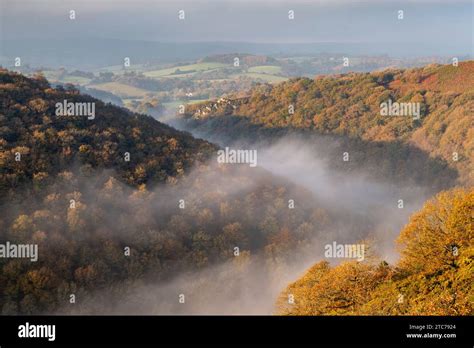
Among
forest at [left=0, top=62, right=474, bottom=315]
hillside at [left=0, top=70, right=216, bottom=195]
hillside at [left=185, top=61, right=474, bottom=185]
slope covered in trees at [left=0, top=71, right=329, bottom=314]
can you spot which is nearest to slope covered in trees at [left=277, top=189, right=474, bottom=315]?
forest at [left=0, top=62, right=474, bottom=315]

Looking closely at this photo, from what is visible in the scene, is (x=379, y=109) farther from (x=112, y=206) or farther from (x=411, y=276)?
(x=411, y=276)

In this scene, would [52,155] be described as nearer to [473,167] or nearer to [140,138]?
[140,138]

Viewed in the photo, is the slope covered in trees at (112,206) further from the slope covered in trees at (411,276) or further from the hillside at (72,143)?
the slope covered in trees at (411,276)

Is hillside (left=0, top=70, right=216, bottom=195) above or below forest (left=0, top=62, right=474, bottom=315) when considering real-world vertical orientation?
above

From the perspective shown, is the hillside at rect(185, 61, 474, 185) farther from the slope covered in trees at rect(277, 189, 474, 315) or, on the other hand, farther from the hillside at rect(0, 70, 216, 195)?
the slope covered in trees at rect(277, 189, 474, 315)

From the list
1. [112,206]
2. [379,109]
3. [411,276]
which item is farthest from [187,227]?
[379,109]
